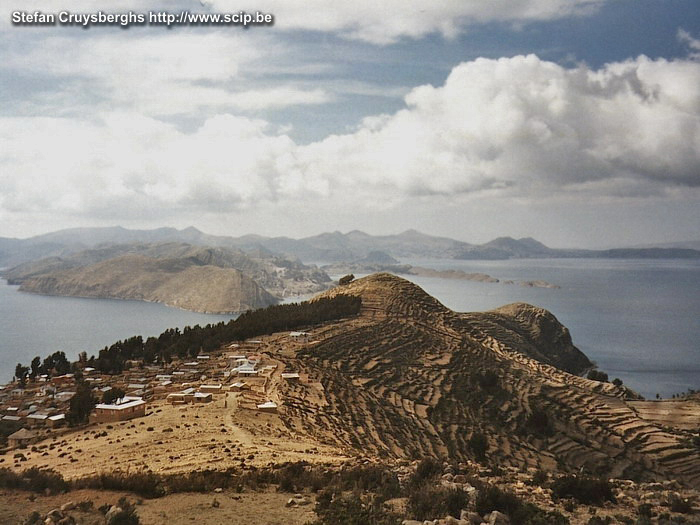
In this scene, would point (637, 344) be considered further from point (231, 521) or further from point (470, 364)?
point (231, 521)

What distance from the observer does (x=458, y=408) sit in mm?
39469

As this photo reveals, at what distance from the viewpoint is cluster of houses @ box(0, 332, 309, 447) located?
30.2m

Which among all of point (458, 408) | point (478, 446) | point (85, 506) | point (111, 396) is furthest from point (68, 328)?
point (85, 506)

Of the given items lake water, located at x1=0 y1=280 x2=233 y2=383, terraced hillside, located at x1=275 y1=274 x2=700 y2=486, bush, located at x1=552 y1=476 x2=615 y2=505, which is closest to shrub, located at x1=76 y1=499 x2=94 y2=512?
bush, located at x1=552 y1=476 x2=615 y2=505

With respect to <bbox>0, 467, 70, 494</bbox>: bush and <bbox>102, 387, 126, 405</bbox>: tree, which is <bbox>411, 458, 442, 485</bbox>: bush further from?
<bbox>102, 387, 126, 405</bbox>: tree

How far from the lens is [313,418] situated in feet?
100

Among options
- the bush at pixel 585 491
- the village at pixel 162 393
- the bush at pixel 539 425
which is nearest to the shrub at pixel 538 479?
the bush at pixel 585 491

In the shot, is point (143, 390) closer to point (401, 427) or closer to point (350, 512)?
point (401, 427)

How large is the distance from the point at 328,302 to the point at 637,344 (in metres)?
102

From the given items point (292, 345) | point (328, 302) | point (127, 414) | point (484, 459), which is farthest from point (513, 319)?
point (127, 414)

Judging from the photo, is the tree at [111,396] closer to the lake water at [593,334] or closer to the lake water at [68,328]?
the lake water at [68,328]

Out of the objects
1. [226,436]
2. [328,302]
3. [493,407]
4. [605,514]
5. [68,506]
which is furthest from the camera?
[328,302]

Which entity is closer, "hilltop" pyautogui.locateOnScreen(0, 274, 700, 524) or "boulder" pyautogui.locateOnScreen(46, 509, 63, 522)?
"boulder" pyautogui.locateOnScreen(46, 509, 63, 522)

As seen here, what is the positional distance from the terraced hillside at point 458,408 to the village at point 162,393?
1.92 m
